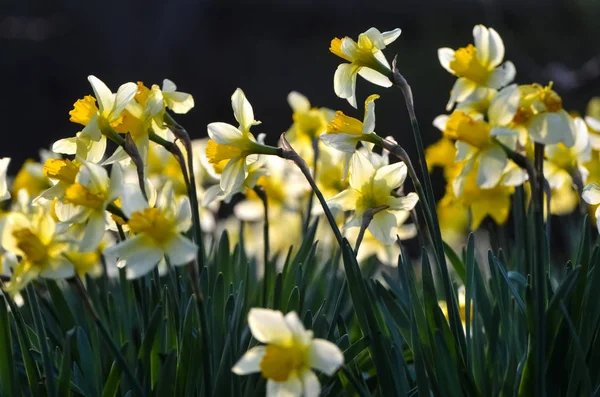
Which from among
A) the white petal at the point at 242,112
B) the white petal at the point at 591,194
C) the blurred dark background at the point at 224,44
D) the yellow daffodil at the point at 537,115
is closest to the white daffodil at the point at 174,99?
the white petal at the point at 242,112

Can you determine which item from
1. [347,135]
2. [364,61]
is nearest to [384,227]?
[347,135]

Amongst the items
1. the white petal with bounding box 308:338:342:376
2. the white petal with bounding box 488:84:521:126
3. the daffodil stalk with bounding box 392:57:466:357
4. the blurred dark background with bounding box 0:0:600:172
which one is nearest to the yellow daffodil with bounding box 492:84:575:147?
the white petal with bounding box 488:84:521:126

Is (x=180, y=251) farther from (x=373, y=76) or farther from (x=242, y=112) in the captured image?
(x=373, y=76)

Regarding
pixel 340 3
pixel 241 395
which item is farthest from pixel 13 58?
pixel 241 395

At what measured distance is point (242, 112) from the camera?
1.27m

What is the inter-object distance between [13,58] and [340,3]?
3215mm

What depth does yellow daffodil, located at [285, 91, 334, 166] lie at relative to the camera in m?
2.01

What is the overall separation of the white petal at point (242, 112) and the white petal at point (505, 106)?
1.32 feet

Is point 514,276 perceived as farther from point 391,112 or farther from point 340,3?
point 340,3

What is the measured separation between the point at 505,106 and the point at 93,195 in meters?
0.58

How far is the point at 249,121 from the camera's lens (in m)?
1.25

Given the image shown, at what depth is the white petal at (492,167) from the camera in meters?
1.02

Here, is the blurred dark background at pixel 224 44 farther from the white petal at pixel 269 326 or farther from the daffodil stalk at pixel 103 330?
the white petal at pixel 269 326

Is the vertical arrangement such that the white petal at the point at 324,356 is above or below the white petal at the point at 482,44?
below
